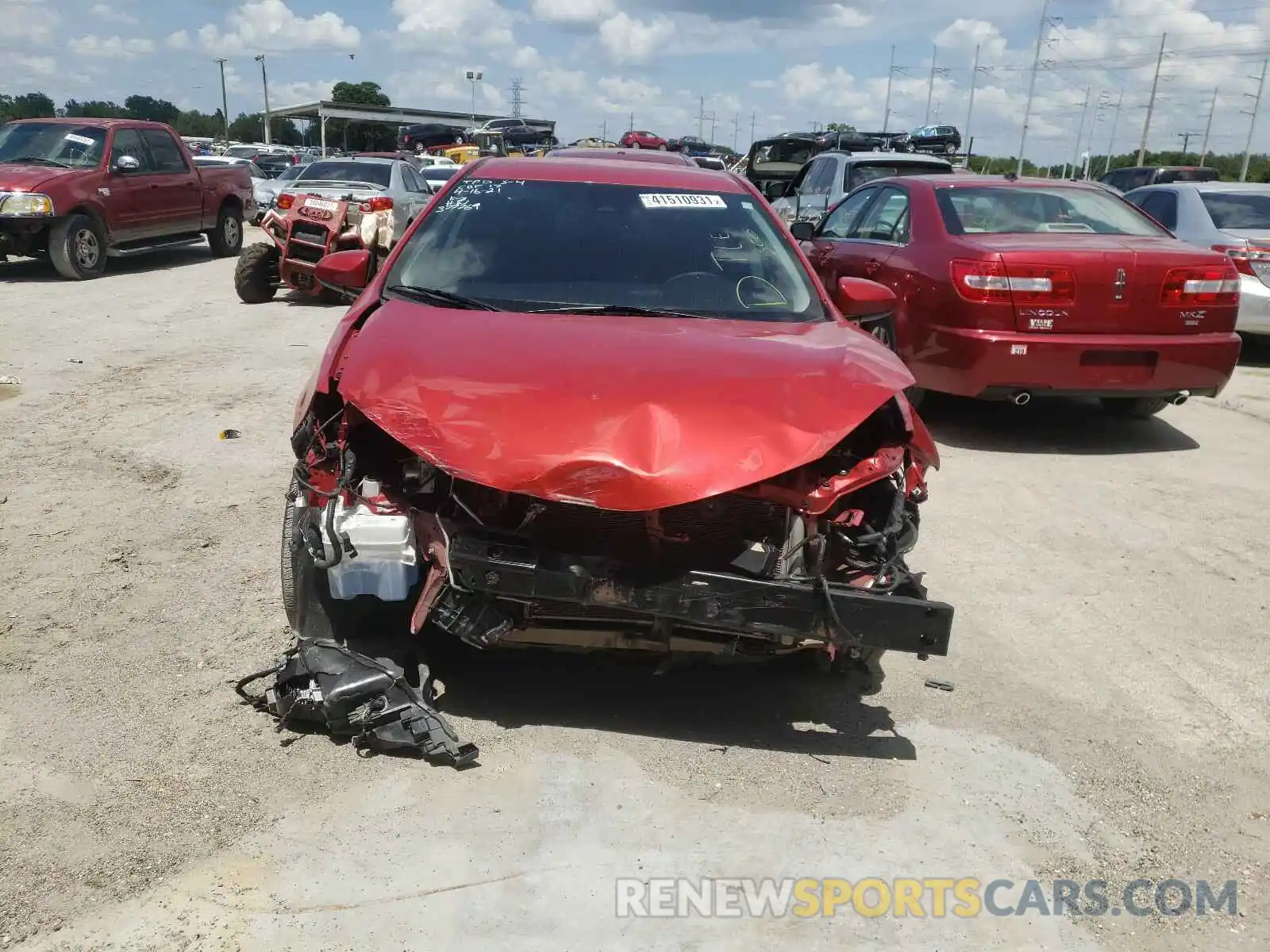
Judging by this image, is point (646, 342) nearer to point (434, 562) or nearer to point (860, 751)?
point (434, 562)

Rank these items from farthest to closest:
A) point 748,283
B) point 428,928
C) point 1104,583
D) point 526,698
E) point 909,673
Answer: point 1104,583 → point 748,283 → point 909,673 → point 526,698 → point 428,928

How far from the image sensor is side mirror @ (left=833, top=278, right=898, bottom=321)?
187 inches

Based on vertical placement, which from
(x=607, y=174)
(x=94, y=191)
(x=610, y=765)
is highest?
(x=607, y=174)

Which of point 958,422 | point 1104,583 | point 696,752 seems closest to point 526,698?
point 696,752

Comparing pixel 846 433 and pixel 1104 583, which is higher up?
pixel 846 433

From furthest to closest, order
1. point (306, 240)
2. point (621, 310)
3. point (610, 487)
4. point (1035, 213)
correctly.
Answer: point (306, 240), point (1035, 213), point (621, 310), point (610, 487)

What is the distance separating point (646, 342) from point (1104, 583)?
8.48 feet

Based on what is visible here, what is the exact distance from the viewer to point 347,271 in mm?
4633

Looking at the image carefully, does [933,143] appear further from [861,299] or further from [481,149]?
[861,299]

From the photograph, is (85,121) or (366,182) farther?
(366,182)

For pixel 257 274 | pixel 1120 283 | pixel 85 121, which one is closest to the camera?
pixel 1120 283

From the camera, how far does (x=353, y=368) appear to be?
10.8ft

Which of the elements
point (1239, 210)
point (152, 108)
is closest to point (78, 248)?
point (1239, 210)

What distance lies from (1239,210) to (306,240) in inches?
370
